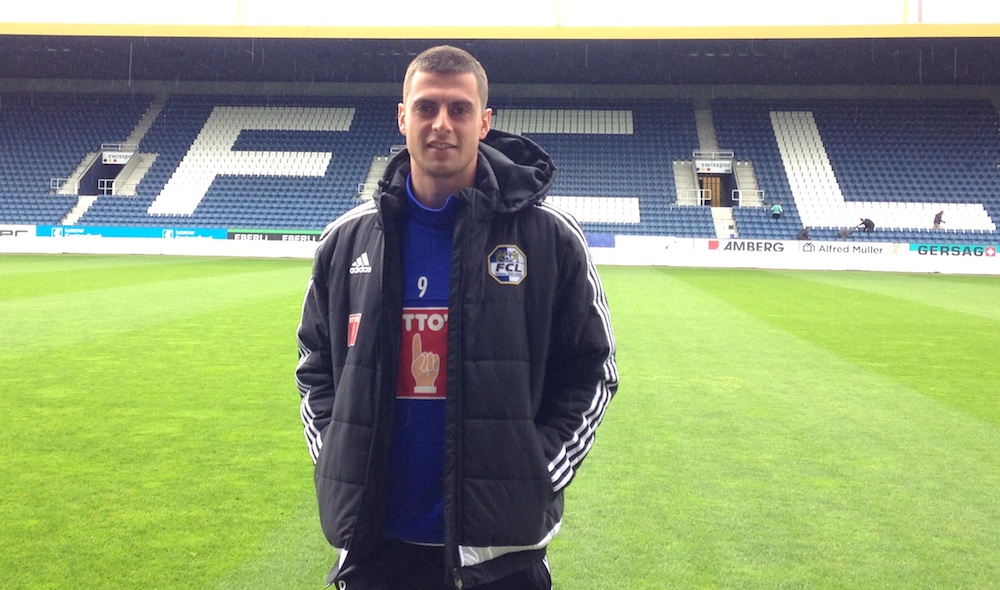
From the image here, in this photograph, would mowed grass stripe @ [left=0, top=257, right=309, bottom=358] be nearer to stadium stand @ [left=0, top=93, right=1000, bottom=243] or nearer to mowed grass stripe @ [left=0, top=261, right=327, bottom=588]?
mowed grass stripe @ [left=0, top=261, right=327, bottom=588]

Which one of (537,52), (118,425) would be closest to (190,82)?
(537,52)

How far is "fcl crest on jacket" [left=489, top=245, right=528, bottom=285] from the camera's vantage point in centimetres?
186

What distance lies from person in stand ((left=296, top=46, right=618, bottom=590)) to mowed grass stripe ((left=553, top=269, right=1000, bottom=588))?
1425 mm

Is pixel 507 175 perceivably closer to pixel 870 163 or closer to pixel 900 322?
pixel 900 322

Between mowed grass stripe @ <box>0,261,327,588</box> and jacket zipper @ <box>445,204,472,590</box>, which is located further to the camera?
mowed grass stripe @ <box>0,261,327,588</box>

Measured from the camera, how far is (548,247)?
6.27ft

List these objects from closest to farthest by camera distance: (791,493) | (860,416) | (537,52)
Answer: (791,493) → (860,416) → (537,52)

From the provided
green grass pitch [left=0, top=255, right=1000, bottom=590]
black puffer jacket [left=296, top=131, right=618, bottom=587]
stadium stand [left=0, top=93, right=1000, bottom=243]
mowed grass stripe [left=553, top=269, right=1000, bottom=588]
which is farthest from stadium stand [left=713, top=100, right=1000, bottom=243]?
black puffer jacket [left=296, top=131, right=618, bottom=587]

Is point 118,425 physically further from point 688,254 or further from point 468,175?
point 688,254

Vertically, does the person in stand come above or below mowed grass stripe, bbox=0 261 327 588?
above

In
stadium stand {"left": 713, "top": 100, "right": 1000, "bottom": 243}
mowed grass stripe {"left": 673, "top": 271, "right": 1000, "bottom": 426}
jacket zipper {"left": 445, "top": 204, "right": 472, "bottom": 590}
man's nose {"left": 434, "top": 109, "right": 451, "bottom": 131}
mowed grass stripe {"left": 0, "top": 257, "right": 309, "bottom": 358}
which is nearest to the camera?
jacket zipper {"left": 445, "top": 204, "right": 472, "bottom": 590}

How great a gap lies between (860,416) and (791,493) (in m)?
1.97

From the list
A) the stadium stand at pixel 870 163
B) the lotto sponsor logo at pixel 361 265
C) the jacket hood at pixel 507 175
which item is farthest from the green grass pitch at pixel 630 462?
the stadium stand at pixel 870 163

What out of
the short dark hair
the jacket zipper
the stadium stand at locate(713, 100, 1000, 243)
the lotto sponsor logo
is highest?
the stadium stand at locate(713, 100, 1000, 243)
